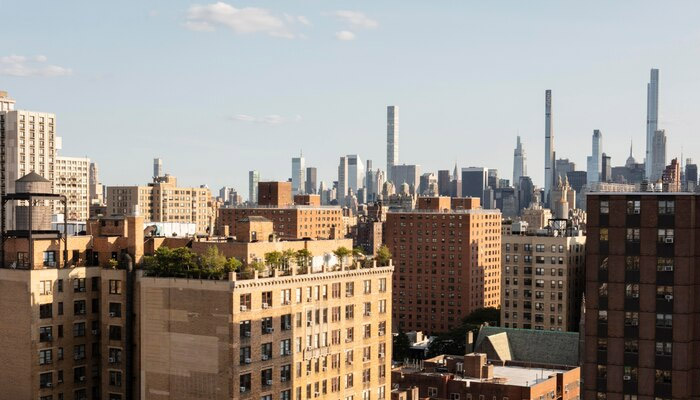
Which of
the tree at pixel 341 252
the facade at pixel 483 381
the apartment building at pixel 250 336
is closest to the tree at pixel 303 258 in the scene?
the apartment building at pixel 250 336

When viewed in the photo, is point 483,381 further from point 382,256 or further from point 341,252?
point 341,252

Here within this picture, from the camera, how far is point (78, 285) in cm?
10256

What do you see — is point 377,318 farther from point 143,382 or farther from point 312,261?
point 143,382

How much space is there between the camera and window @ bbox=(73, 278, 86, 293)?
10212 cm

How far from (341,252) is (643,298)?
32783mm

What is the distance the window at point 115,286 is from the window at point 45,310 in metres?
6.52

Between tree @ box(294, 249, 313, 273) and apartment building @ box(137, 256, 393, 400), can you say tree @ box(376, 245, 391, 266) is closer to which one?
apartment building @ box(137, 256, 393, 400)

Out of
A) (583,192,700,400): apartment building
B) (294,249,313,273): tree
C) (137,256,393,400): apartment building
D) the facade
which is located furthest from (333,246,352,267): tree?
the facade

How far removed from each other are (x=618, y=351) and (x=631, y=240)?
1164cm

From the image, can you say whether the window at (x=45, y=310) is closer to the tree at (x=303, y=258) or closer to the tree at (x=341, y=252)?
the tree at (x=303, y=258)

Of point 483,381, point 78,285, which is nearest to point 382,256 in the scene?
point 78,285

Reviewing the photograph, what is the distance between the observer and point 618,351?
99062 mm

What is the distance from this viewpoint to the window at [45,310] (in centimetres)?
9850

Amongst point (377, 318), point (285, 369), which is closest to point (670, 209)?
point (377, 318)
